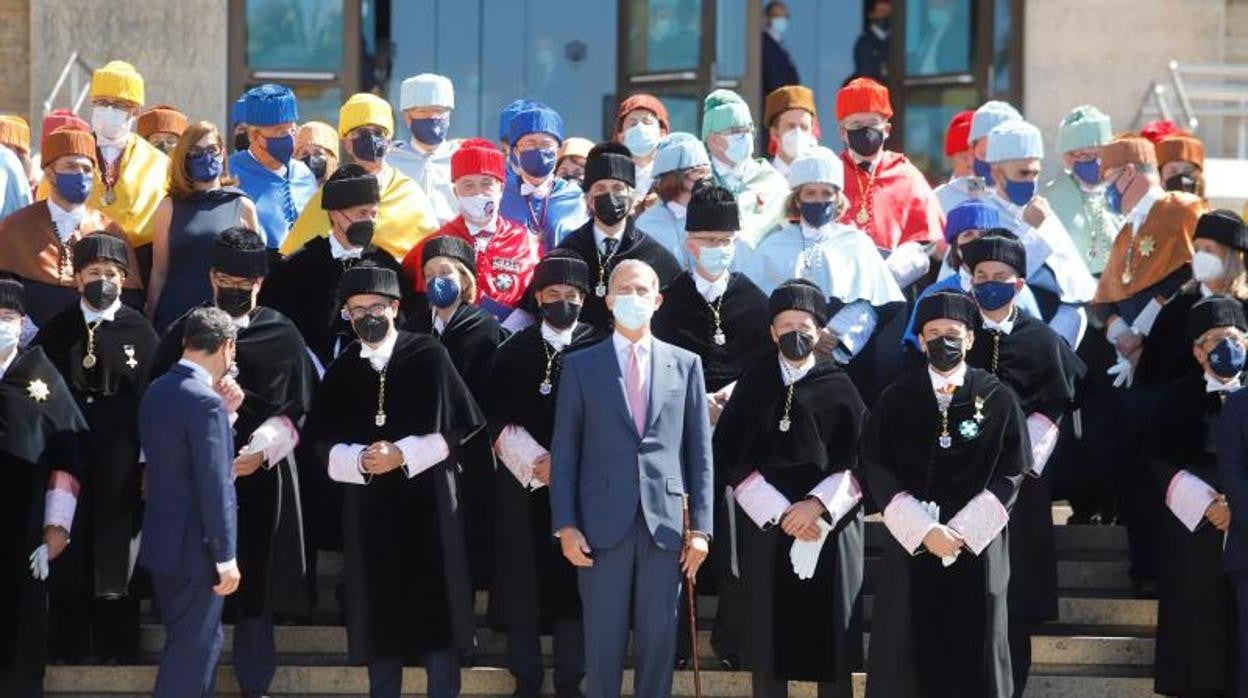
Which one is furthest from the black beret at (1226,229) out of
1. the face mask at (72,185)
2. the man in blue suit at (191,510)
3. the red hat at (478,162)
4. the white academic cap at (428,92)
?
the face mask at (72,185)

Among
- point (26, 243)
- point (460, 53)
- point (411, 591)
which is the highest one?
point (460, 53)

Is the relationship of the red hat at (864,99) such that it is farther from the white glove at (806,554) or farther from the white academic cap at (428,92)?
the white glove at (806,554)

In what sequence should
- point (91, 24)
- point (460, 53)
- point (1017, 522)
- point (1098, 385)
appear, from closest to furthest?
1. point (1017, 522)
2. point (1098, 385)
3. point (91, 24)
4. point (460, 53)

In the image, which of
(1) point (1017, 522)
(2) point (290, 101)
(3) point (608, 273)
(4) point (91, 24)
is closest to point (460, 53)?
(4) point (91, 24)

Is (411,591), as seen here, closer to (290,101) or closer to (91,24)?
(290,101)

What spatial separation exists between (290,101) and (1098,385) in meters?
4.13

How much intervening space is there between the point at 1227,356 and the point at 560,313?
2.86 metres

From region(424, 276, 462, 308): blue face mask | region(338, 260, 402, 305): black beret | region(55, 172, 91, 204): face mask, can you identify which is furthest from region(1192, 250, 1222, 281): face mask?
region(55, 172, 91, 204): face mask

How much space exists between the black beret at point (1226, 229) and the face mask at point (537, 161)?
315 centimetres

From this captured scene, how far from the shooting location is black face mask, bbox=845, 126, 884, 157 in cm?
1293

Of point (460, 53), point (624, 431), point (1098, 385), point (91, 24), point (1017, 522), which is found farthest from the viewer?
point (460, 53)

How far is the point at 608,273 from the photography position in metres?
11.6

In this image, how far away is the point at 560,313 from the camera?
36.2ft

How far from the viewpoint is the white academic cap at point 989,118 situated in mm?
13133
